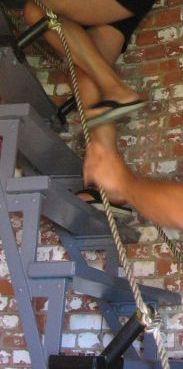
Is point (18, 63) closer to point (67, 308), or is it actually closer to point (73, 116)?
point (73, 116)

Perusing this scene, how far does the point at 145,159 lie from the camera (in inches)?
101

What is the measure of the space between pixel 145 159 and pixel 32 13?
0.72 metres

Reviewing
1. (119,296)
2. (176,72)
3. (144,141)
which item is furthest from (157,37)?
(119,296)

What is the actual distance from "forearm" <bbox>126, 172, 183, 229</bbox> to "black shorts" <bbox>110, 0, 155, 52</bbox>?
0.88 metres

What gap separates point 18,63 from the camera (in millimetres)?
2115

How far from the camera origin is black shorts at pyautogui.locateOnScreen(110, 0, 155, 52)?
2.35 metres

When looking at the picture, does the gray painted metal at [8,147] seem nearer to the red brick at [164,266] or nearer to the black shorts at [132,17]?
the black shorts at [132,17]

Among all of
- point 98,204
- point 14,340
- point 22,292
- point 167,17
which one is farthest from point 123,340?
point 167,17

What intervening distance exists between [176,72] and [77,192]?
74 centimetres

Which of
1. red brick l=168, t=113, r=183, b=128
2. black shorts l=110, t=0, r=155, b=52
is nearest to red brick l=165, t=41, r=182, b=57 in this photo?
black shorts l=110, t=0, r=155, b=52

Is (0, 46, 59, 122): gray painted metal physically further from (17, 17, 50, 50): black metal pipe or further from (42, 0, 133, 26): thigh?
(42, 0, 133, 26): thigh

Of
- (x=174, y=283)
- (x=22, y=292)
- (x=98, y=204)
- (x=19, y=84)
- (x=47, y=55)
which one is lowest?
(x=174, y=283)

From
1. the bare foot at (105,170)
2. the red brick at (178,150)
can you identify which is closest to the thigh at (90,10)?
the red brick at (178,150)

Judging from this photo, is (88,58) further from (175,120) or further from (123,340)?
(123,340)
